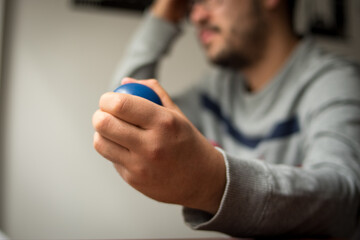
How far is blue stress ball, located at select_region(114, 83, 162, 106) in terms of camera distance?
0.20 m

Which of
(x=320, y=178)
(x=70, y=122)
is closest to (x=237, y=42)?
(x=320, y=178)

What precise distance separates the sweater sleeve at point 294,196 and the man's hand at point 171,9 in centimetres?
43

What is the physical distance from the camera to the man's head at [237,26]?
562 mm

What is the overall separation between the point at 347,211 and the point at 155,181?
22 centimetres

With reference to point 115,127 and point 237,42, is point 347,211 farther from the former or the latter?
point 237,42

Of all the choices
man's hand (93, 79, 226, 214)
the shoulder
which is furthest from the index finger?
the shoulder

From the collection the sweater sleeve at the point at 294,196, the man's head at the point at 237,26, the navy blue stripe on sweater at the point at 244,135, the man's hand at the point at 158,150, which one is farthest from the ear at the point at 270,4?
the man's hand at the point at 158,150

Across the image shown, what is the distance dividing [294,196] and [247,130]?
1.13ft

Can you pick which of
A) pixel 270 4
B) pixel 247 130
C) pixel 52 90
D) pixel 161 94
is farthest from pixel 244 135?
pixel 52 90

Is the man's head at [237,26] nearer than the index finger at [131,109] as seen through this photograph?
No

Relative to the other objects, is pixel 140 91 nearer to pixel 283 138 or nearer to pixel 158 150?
pixel 158 150

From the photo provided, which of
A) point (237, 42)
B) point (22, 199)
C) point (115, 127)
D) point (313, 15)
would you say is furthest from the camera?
point (313, 15)

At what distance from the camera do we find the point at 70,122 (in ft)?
2.66

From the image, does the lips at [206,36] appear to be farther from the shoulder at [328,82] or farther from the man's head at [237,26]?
the shoulder at [328,82]
